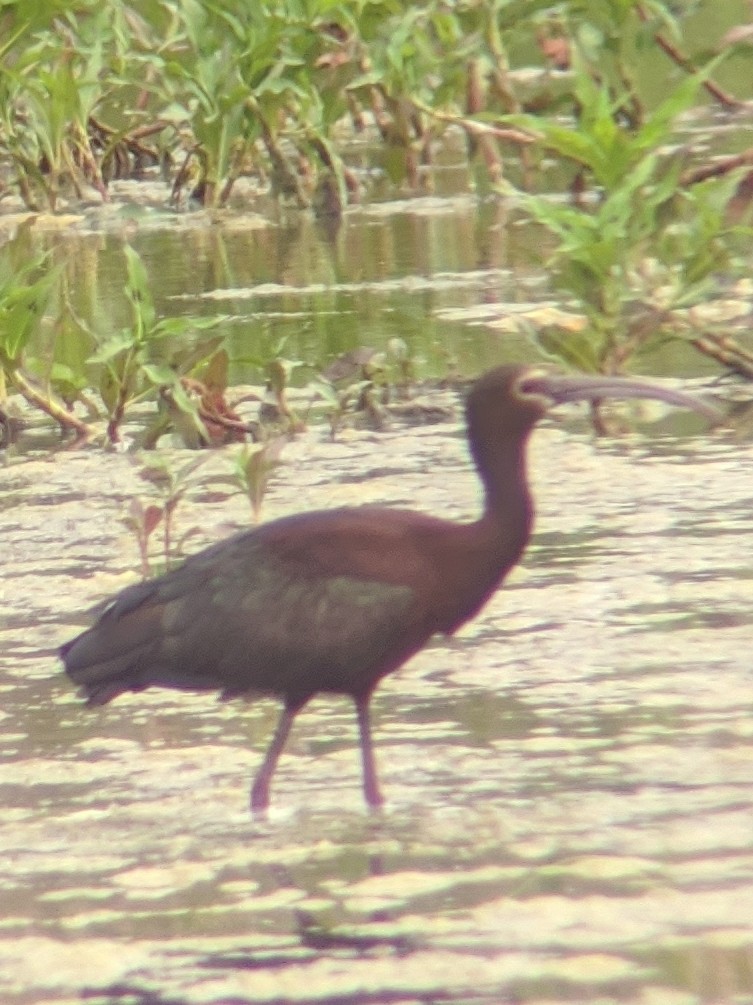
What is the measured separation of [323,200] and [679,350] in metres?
4.38

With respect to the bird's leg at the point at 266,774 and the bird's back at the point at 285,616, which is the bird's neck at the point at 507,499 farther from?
the bird's leg at the point at 266,774

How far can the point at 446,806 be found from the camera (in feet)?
16.7

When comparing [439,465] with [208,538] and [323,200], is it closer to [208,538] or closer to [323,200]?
[208,538]

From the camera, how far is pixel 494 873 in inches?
184

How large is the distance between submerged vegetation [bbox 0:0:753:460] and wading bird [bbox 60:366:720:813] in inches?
60.6

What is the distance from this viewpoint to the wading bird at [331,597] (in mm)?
5082

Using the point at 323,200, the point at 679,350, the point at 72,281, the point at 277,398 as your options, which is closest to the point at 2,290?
the point at 277,398

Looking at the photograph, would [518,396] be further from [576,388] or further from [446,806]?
[446,806]

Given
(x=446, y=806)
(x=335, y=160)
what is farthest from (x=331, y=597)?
(x=335, y=160)

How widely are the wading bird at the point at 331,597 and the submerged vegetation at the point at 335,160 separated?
154 cm

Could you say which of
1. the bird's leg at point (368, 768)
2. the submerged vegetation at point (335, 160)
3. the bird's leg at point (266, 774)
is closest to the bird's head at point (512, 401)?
the bird's leg at point (368, 768)

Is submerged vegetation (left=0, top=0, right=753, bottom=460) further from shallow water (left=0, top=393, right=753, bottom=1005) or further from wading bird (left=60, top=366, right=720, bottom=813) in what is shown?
wading bird (left=60, top=366, right=720, bottom=813)

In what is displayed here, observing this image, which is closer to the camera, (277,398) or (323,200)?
(277,398)

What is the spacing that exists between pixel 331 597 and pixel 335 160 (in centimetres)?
831
